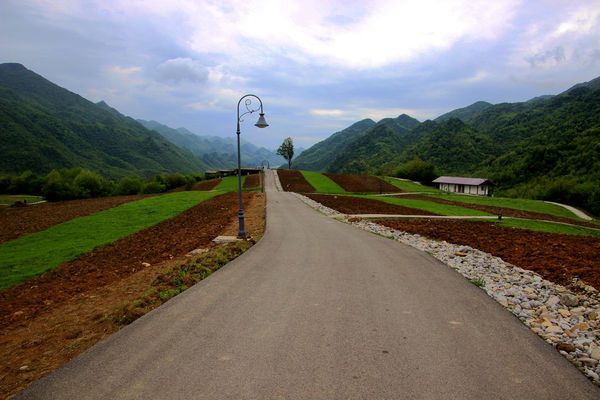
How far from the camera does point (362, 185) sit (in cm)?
6794

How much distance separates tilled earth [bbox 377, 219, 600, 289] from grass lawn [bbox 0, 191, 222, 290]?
1962cm

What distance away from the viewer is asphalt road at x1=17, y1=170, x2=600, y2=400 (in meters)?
5.38

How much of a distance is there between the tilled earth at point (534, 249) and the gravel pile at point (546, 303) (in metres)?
0.68

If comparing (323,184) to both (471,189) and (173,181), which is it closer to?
(173,181)

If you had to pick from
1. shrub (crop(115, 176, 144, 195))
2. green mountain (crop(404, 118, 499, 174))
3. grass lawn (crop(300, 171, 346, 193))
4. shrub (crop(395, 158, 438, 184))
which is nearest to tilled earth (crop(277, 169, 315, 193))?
grass lawn (crop(300, 171, 346, 193))

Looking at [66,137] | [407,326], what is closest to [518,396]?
[407,326]

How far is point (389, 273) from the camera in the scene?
1181cm

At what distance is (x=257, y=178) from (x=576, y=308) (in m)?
67.0

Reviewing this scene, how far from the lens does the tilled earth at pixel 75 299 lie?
22.4ft

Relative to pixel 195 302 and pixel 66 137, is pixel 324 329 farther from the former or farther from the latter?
pixel 66 137

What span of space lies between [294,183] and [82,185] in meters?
50.2

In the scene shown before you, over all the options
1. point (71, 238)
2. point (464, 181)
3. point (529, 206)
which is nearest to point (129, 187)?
point (71, 238)

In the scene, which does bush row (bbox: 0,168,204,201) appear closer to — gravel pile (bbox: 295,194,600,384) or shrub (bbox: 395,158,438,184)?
shrub (bbox: 395,158,438,184)

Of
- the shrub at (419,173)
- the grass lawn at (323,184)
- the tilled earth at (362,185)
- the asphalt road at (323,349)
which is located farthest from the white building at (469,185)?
the asphalt road at (323,349)
